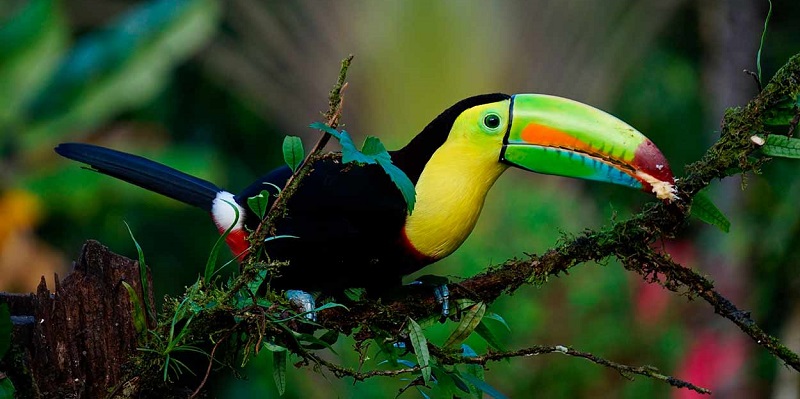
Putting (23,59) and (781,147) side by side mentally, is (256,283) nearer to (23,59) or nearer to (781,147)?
(781,147)

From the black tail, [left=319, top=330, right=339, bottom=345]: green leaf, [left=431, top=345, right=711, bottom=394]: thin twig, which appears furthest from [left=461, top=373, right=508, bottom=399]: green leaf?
the black tail

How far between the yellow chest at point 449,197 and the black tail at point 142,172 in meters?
0.47

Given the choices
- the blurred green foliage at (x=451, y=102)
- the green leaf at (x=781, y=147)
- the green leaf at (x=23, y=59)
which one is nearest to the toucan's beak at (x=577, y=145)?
the green leaf at (x=781, y=147)

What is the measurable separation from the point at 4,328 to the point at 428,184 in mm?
810

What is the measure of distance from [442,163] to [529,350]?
0.47 m

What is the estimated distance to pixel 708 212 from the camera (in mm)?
1830

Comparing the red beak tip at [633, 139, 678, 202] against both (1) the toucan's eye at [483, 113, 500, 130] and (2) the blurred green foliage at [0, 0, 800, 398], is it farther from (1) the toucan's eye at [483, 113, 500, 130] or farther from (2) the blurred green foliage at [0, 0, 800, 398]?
(2) the blurred green foliage at [0, 0, 800, 398]

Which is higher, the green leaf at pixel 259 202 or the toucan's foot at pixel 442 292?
the green leaf at pixel 259 202

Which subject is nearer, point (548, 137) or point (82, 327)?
point (82, 327)

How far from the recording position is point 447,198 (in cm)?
205

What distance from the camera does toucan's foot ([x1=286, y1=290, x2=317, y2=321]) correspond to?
6.22 feet

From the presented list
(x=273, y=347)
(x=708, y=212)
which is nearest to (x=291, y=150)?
(x=273, y=347)

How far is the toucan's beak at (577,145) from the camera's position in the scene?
1.93 meters

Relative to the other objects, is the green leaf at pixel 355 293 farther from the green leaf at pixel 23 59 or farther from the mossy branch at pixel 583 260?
the green leaf at pixel 23 59
